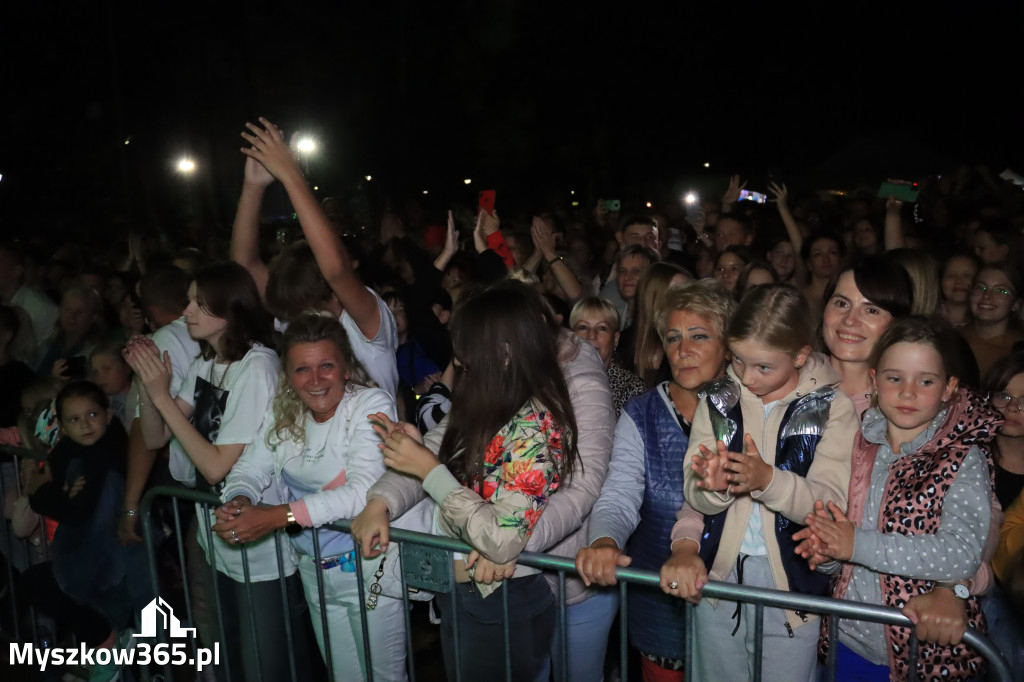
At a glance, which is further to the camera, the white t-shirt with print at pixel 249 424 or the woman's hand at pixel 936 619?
the white t-shirt with print at pixel 249 424

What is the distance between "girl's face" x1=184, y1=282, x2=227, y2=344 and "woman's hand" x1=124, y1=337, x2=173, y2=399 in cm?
23

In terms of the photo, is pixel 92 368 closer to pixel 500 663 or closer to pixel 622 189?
pixel 500 663

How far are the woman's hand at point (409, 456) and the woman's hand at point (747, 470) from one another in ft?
3.08

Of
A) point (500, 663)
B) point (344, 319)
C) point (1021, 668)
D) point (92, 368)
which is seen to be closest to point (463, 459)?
point (500, 663)

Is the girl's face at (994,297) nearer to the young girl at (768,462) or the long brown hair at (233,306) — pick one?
the young girl at (768,462)

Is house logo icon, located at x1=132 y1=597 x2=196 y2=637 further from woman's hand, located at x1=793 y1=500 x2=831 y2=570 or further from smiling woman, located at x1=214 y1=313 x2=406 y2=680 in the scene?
woman's hand, located at x1=793 y1=500 x2=831 y2=570

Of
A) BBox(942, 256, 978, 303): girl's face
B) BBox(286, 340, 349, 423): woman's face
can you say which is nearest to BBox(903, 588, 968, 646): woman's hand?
BBox(286, 340, 349, 423): woman's face

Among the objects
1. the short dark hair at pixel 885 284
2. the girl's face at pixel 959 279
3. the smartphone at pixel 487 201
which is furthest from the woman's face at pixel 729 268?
the short dark hair at pixel 885 284

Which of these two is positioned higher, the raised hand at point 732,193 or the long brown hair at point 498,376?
the raised hand at point 732,193

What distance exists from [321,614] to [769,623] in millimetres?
1729

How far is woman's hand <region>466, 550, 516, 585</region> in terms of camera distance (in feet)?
8.50

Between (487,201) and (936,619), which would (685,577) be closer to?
(936,619)

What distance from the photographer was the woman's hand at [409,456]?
8.51 ft

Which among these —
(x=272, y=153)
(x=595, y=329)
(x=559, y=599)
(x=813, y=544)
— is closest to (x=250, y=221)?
(x=272, y=153)
